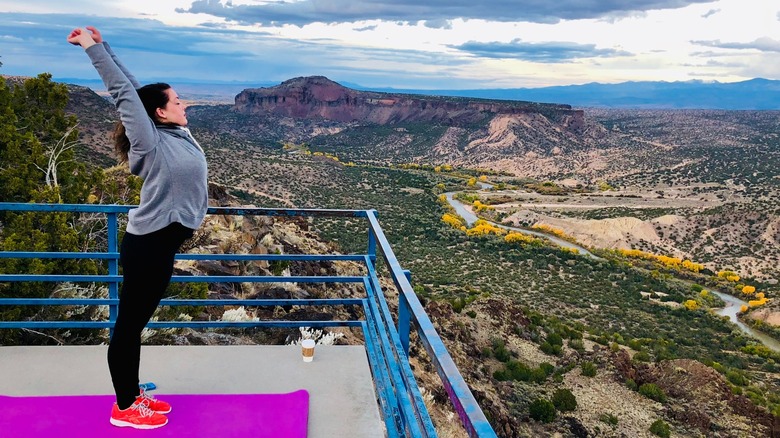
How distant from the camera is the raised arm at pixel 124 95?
2641mm

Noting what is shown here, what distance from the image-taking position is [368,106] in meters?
154

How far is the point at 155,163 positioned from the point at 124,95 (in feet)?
1.07

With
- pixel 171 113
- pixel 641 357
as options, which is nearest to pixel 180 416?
pixel 171 113

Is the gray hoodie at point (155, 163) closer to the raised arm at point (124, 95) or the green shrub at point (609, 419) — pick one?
the raised arm at point (124, 95)

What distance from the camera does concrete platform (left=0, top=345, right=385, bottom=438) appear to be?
3.48m

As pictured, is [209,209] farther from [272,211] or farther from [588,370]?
[588,370]

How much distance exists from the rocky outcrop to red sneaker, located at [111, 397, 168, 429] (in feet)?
406

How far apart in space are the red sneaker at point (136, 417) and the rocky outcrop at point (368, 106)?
124m

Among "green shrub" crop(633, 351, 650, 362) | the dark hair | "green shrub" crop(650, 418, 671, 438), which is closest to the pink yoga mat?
the dark hair

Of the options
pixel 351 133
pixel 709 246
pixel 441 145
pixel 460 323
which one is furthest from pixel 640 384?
pixel 351 133

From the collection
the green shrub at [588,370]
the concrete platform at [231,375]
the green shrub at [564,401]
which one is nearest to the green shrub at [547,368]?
the green shrub at [588,370]

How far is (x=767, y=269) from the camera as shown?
145 feet

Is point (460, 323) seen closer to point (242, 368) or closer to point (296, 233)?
point (296, 233)

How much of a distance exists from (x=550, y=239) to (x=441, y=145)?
212 feet
